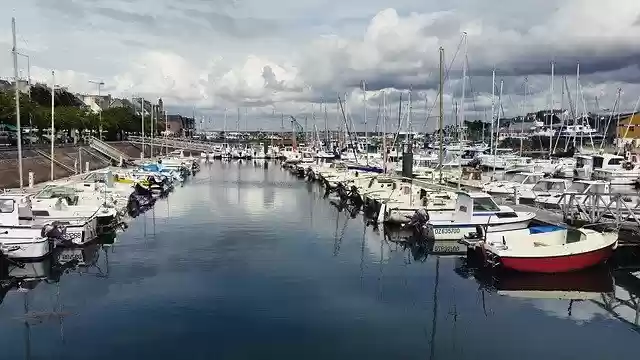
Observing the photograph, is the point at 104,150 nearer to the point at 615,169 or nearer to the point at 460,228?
the point at 615,169

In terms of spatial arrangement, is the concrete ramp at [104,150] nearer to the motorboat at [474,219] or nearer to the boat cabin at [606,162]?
the boat cabin at [606,162]

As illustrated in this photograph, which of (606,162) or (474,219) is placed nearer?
(474,219)

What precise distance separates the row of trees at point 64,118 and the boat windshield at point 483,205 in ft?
197

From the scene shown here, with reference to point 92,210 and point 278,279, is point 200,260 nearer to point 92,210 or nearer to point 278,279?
point 278,279

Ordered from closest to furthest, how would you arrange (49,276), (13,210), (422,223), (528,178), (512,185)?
(49,276), (13,210), (422,223), (512,185), (528,178)

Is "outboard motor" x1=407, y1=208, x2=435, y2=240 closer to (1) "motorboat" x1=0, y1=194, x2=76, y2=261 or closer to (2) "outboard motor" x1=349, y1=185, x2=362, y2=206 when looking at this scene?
(2) "outboard motor" x1=349, y1=185, x2=362, y2=206

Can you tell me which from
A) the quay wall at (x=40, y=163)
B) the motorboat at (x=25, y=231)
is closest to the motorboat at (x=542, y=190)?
the motorboat at (x=25, y=231)

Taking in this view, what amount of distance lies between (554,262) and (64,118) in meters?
85.7

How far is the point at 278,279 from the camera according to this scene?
79.9ft

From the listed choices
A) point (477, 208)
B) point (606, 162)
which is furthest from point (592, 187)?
point (606, 162)

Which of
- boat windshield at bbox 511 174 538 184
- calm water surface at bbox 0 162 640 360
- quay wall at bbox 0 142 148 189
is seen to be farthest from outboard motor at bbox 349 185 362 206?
quay wall at bbox 0 142 148 189

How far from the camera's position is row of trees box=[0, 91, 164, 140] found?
73.2 metres

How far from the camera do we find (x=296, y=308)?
66.5 feet

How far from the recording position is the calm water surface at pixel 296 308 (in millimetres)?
16766
